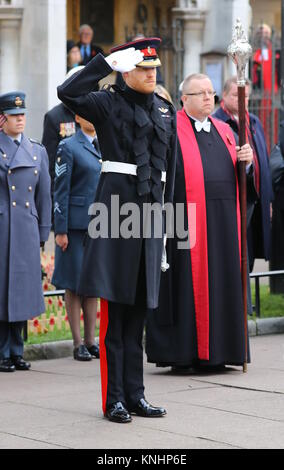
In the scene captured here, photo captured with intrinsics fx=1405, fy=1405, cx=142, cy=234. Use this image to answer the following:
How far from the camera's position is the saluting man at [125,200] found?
302 inches

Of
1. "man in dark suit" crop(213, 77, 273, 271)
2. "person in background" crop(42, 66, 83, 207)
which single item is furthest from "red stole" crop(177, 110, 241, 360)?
"person in background" crop(42, 66, 83, 207)

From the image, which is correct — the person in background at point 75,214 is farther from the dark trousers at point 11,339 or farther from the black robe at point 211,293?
the black robe at point 211,293

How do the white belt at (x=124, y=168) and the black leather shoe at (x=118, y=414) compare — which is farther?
the white belt at (x=124, y=168)

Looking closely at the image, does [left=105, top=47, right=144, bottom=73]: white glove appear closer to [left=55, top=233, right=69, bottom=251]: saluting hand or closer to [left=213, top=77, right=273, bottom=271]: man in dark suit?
[left=55, top=233, right=69, bottom=251]: saluting hand

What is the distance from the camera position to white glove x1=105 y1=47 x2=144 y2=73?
301 inches

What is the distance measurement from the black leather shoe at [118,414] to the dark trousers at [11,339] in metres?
2.25

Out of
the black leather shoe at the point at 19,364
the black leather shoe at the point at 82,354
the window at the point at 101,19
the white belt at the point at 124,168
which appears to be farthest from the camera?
the window at the point at 101,19

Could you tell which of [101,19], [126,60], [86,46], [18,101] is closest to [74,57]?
[86,46]

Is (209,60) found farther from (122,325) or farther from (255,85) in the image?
(122,325)

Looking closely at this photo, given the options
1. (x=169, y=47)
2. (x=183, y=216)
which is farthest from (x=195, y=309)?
(x=169, y=47)

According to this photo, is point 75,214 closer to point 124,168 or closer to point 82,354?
point 82,354

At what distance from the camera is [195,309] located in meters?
9.51

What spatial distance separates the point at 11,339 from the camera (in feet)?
32.5

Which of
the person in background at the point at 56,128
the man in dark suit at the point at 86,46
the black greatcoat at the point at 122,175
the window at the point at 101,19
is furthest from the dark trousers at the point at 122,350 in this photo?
the window at the point at 101,19
